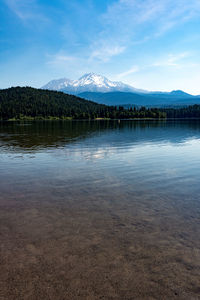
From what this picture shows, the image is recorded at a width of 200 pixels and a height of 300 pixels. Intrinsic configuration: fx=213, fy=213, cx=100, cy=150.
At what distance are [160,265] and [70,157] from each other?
26122mm

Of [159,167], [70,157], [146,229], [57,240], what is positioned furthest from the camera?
[70,157]

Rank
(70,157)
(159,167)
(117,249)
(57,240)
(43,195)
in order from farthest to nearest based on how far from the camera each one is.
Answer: (70,157) → (159,167) → (43,195) → (57,240) → (117,249)

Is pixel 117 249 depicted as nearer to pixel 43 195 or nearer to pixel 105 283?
pixel 105 283

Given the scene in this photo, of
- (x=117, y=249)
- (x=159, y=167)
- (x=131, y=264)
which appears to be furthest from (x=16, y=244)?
(x=159, y=167)

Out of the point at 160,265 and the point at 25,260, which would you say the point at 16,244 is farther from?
the point at 160,265

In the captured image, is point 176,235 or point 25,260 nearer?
point 25,260

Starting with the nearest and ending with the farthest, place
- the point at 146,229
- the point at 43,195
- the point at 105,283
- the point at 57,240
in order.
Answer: the point at 105,283, the point at 57,240, the point at 146,229, the point at 43,195

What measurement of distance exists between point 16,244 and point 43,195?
23.4ft

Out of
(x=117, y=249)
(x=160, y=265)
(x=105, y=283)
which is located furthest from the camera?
(x=117, y=249)

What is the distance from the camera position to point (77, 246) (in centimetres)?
1059

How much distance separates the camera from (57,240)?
11.0 metres

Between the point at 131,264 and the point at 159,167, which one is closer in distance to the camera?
the point at 131,264

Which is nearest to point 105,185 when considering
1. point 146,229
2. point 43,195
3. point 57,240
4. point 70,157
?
point 43,195

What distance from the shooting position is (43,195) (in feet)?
58.2
